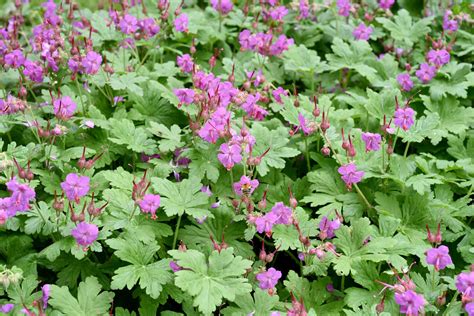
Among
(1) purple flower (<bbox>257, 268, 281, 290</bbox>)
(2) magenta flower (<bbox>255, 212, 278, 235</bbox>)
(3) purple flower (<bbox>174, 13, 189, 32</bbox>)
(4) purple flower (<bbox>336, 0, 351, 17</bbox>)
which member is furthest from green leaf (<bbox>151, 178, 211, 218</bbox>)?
(4) purple flower (<bbox>336, 0, 351, 17</bbox>)

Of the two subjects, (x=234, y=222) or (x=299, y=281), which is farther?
(x=234, y=222)

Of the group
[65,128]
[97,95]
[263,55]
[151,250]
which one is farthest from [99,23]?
[151,250]

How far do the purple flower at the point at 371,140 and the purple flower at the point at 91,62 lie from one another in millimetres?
1319

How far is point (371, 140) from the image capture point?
295cm

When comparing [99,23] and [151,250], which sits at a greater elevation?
[99,23]

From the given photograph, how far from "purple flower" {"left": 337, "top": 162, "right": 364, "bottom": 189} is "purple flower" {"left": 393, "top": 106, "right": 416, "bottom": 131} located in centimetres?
30

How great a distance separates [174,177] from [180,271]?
77 centimetres

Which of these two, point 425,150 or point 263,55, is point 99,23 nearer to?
point 263,55

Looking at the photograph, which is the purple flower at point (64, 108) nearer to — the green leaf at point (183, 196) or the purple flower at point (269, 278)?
the green leaf at point (183, 196)

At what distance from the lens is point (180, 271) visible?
2.46 meters

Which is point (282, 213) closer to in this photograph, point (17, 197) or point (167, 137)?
point (167, 137)

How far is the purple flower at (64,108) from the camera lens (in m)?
2.98

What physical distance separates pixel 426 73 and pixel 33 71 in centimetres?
209

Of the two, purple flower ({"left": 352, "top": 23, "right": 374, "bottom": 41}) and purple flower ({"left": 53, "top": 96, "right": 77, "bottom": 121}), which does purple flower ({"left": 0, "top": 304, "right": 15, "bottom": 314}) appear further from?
purple flower ({"left": 352, "top": 23, "right": 374, "bottom": 41})
